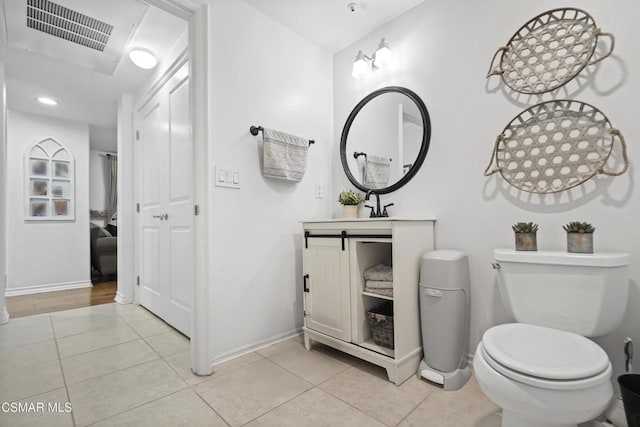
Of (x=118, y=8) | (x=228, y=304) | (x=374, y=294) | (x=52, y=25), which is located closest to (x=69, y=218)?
(x=52, y=25)

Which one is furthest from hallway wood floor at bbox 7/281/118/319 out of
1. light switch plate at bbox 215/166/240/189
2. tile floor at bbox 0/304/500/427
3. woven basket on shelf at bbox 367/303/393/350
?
woven basket on shelf at bbox 367/303/393/350

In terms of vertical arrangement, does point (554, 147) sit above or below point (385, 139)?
below

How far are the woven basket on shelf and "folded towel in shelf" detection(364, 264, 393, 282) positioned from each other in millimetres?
208

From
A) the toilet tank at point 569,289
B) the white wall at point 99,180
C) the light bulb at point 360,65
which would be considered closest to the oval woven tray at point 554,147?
the toilet tank at point 569,289

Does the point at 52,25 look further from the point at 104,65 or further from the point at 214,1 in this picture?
the point at 214,1

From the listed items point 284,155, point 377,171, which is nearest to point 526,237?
point 377,171

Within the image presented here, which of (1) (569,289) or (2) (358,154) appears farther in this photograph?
(2) (358,154)

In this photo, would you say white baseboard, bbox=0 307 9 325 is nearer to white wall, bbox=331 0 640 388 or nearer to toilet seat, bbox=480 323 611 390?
white wall, bbox=331 0 640 388

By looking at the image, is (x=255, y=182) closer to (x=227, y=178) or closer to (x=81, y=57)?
(x=227, y=178)

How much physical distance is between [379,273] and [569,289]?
838mm

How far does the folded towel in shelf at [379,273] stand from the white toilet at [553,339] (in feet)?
1.80

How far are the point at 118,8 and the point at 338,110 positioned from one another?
5.53ft

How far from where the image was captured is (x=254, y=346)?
6.27 feet

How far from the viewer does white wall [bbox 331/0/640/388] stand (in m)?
1.25
